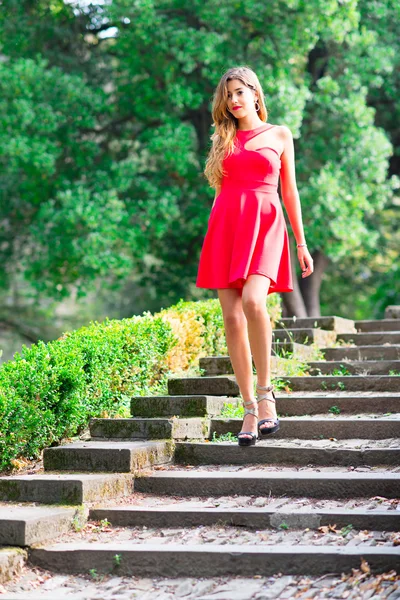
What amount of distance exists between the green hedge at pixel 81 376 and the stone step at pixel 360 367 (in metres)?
1.05

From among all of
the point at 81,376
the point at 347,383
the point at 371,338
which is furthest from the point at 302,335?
the point at 81,376

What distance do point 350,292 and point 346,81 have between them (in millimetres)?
6794

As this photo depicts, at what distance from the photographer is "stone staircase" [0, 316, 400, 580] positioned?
4215 mm

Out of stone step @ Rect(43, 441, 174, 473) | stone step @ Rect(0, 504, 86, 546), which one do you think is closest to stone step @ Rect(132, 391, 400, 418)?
stone step @ Rect(43, 441, 174, 473)

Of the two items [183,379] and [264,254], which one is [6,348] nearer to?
[183,379]

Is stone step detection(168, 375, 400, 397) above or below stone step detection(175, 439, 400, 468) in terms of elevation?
above

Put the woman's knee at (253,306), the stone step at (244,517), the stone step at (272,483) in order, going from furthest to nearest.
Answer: the woman's knee at (253,306)
the stone step at (272,483)
the stone step at (244,517)

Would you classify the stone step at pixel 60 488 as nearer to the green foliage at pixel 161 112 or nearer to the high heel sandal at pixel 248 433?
the high heel sandal at pixel 248 433

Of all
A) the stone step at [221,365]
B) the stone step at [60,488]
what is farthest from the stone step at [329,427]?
the stone step at [221,365]

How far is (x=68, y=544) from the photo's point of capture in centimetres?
448

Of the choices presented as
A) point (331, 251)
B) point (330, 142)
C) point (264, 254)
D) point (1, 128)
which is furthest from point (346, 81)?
point (264, 254)

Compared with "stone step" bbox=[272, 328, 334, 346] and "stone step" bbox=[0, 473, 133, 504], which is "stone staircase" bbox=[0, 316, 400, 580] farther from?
"stone step" bbox=[272, 328, 334, 346]

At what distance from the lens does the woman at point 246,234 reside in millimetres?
5133

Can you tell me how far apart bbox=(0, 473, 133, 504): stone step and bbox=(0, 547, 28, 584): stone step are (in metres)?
0.56
